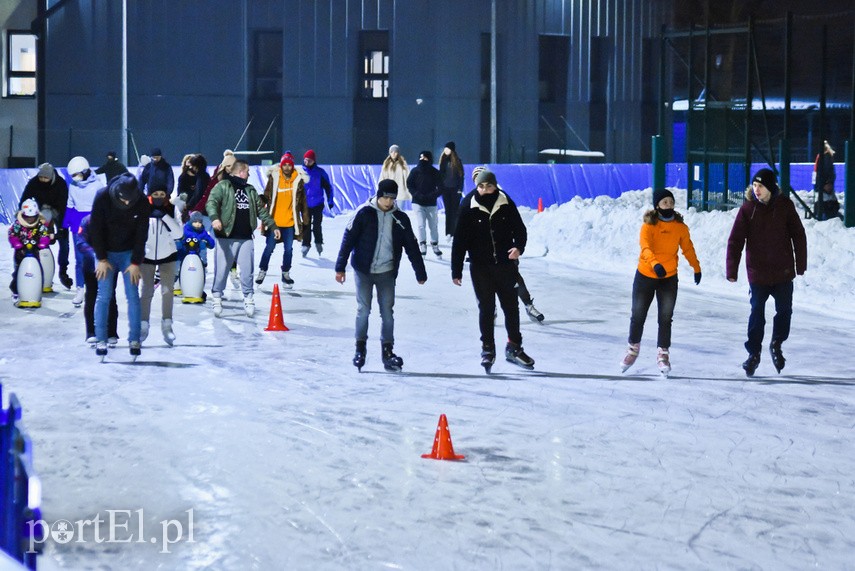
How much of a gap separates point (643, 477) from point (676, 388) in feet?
10.3

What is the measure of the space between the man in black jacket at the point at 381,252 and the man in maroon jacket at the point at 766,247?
105 inches

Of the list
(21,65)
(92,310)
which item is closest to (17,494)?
(92,310)

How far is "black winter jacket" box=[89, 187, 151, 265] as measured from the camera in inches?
470

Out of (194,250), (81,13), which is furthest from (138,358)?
(81,13)

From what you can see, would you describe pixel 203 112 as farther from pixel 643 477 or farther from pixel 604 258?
pixel 643 477

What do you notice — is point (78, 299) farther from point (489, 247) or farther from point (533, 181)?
point (533, 181)

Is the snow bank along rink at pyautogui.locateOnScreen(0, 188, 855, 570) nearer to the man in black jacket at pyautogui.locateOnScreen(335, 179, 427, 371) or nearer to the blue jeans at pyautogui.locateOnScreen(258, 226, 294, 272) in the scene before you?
the man in black jacket at pyautogui.locateOnScreen(335, 179, 427, 371)

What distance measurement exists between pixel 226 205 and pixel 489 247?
396 centimetres

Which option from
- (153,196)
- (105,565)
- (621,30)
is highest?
(621,30)

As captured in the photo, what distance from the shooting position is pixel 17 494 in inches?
204

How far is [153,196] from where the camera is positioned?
1279 centimetres
